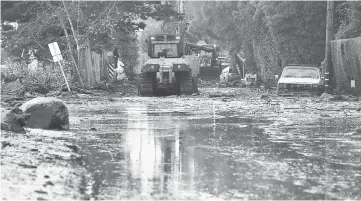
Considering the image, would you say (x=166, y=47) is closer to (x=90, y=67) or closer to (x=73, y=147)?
(x=90, y=67)

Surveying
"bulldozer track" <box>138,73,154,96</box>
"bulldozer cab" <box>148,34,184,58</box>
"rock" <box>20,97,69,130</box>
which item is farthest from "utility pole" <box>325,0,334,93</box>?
"rock" <box>20,97,69,130</box>

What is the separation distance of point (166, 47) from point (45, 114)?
22099 mm

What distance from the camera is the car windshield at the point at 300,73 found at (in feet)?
113

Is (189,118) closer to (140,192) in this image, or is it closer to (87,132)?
(87,132)

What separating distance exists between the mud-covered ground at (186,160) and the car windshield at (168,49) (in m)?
18.7

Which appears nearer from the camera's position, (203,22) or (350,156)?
(350,156)

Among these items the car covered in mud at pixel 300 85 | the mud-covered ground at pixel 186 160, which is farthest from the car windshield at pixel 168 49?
the mud-covered ground at pixel 186 160

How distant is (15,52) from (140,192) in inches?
1464

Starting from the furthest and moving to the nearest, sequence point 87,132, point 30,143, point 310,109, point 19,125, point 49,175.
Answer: point 310,109 → point 87,132 → point 19,125 → point 30,143 → point 49,175

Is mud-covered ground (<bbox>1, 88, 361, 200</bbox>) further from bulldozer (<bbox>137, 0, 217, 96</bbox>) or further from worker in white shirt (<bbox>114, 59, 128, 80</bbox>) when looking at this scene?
worker in white shirt (<bbox>114, 59, 128, 80</bbox>)

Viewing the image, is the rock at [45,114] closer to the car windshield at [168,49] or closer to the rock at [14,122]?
the rock at [14,122]

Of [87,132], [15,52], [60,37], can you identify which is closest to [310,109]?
[87,132]

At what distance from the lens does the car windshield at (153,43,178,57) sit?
3669 cm

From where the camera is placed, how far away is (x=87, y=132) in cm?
1495
